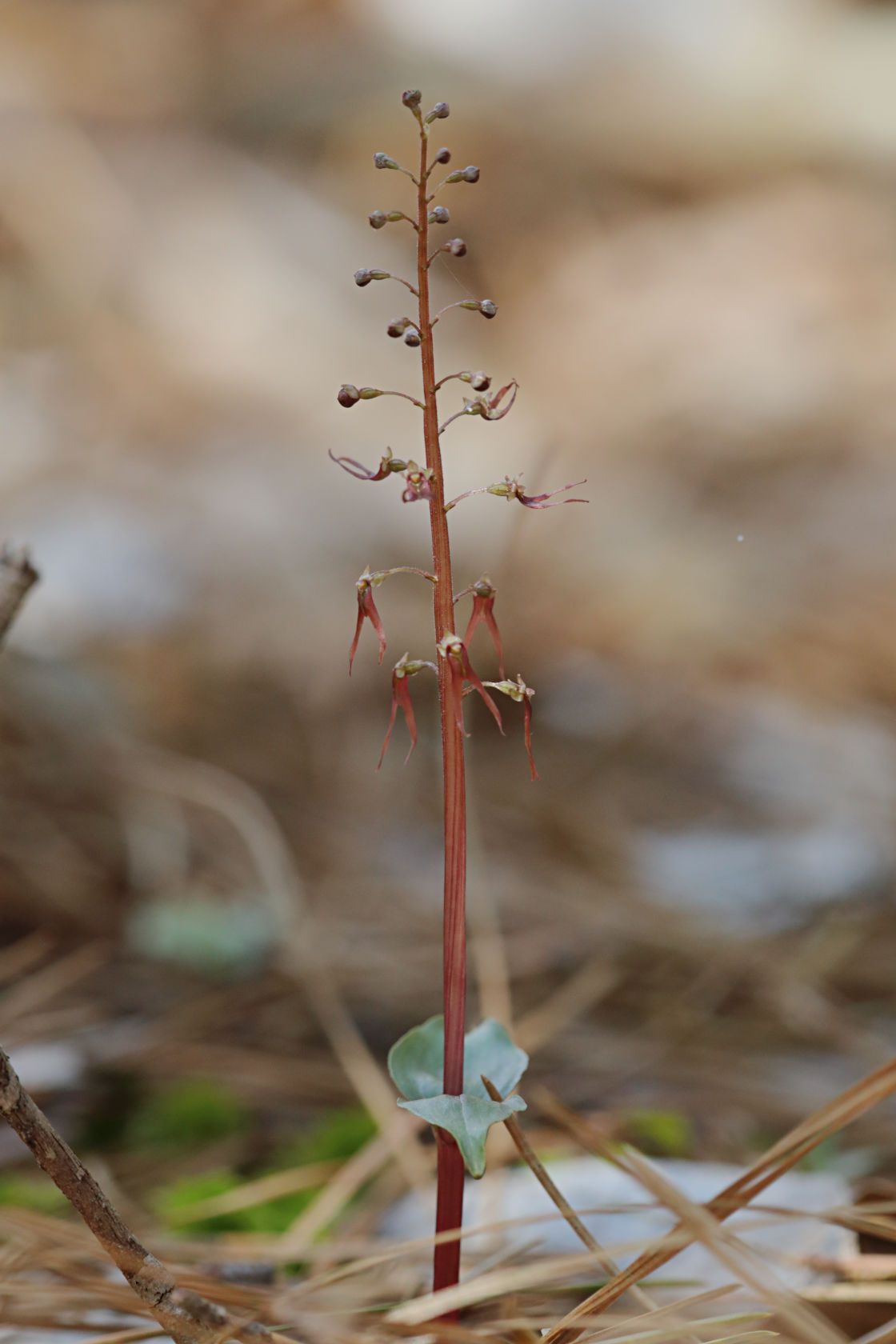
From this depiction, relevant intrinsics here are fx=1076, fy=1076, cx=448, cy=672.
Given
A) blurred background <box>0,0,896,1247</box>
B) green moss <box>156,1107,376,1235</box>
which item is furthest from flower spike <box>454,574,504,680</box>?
green moss <box>156,1107,376,1235</box>

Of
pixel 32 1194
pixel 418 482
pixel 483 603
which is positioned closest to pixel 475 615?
pixel 483 603

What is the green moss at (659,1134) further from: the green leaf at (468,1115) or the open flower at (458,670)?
the open flower at (458,670)

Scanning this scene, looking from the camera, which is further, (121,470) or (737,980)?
(121,470)

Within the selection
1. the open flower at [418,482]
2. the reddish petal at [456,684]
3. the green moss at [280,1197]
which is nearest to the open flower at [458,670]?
the reddish petal at [456,684]

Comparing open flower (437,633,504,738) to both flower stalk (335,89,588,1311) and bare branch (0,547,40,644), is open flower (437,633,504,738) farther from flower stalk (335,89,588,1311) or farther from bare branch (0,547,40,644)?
bare branch (0,547,40,644)

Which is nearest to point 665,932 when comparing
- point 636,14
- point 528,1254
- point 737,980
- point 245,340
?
point 737,980

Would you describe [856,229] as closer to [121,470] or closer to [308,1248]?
[121,470]
